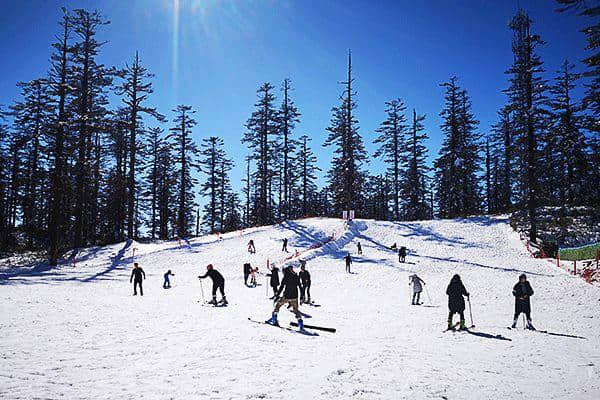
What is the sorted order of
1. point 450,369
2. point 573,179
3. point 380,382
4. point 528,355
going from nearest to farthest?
1. point 380,382
2. point 450,369
3. point 528,355
4. point 573,179

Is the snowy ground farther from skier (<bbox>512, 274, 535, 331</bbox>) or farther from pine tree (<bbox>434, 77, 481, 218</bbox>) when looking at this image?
pine tree (<bbox>434, 77, 481, 218</bbox>)

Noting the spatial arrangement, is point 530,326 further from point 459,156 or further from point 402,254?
point 459,156

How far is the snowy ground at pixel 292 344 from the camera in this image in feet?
17.9

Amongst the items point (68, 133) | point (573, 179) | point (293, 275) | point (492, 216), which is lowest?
point (293, 275)

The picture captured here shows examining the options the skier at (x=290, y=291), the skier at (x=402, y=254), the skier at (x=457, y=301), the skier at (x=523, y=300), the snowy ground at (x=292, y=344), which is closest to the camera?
the snowy ground at (x=292, y=344)

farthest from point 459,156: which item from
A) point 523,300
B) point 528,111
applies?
point 523,300

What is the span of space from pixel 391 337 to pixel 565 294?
38.3ft

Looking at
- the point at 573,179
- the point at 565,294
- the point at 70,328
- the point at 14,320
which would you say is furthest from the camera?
the point at 573,179

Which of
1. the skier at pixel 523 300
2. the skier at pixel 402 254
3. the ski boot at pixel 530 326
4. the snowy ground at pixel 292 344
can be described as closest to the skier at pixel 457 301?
the snowy ground at pixel 292 344

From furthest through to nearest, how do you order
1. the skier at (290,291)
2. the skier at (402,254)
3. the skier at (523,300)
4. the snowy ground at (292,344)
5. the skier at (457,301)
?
the skier at (402,254) < the skier at (523,300) < the skier at (457,301) < the skier at (290,291) < the snowy ground at (292,344)

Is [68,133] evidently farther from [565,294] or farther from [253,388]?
[565,294]

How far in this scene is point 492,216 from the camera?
34.0 m

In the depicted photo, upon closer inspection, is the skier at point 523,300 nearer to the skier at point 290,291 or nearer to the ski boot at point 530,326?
the ski boot at point 530,326

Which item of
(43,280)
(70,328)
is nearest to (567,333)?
(70,328)
